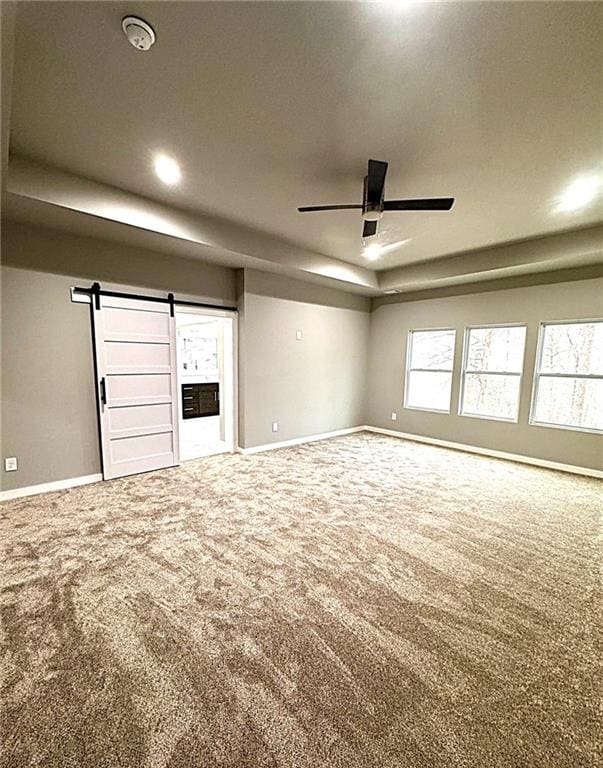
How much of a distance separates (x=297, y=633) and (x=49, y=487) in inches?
124

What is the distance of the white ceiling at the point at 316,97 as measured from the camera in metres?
1.54

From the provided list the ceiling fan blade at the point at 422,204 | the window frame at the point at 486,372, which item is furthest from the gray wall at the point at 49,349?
the window frame at the point at 486,372

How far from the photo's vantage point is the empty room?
1.44 meters

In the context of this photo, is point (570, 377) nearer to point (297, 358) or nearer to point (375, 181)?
point (297, 358)

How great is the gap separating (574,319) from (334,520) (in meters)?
4.15

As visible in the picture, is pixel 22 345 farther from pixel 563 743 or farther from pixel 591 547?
pixel 591 547

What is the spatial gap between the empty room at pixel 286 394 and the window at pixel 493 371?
0.04 m

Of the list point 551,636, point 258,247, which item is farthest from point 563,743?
point 258,247

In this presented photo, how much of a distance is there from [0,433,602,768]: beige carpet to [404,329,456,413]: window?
8.97 ft

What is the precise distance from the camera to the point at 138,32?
1.58m

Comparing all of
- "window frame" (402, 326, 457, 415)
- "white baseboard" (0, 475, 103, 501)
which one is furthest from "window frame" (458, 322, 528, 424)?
"white baseboard" (0, 475, 103, 501)

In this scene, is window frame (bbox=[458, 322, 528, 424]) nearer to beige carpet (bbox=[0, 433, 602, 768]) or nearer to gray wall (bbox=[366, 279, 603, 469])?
gray wall (bbox=[366, 279, 603, 469])

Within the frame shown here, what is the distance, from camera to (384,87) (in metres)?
1.92

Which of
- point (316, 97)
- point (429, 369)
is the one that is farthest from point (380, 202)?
point (429, 369)
